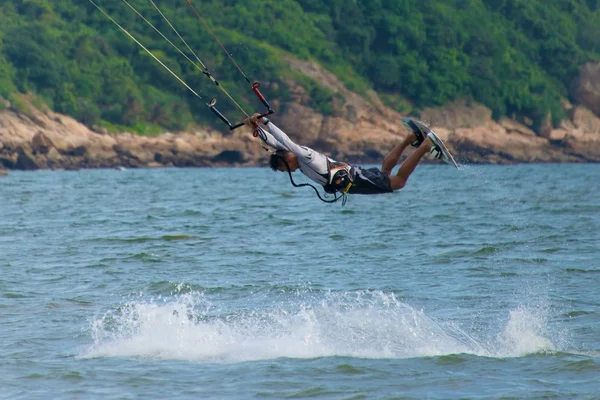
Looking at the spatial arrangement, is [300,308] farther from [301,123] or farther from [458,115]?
[458,115]

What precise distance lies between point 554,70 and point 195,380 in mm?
102898

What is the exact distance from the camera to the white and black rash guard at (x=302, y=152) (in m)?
11.1

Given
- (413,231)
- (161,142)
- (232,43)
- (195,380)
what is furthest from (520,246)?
(232,43)

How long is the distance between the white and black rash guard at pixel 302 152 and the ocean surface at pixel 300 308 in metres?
1.97

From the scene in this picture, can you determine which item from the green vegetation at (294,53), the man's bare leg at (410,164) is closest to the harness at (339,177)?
the man's bare leg at (410,164)

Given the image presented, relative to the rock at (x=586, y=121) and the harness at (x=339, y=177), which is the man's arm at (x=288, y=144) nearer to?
the harness at (x=339, y=177)

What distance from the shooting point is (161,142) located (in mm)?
83812

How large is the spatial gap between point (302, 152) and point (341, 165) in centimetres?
68

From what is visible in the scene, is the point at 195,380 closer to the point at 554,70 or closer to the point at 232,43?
the point at 232,43

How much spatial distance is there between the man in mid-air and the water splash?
1790 mm

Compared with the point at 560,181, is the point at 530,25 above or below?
above

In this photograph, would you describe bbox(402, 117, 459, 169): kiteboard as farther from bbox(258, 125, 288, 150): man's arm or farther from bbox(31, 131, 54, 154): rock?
bbox(31, 131, 54, 154): rock

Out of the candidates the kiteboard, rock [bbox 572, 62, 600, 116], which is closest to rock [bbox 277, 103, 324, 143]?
rock [bbox 572, 62, 600, 116]

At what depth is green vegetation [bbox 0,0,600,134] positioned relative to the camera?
290ft
